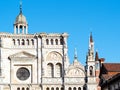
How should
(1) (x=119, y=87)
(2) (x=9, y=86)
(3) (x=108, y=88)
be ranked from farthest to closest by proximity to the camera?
(2) (x=9, y=86)
(3) (x=108, y=88)
(1) (x=119, y=87)

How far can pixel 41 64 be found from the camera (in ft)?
292

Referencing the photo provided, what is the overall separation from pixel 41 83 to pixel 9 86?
5340mm

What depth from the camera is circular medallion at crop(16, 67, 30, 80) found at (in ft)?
292

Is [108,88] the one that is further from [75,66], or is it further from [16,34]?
[16,34]

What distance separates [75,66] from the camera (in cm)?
8831

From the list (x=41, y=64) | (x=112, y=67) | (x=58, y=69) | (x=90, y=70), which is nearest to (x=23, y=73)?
(x=41, y=64)

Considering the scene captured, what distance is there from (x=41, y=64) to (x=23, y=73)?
3.42 m

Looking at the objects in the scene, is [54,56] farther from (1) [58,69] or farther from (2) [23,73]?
(2) [23,73]

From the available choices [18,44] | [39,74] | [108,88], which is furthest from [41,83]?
[108,88]

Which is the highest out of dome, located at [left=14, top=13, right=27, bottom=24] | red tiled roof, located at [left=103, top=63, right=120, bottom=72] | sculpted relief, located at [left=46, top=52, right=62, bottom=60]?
dome, located at [left=14, top=13, right=27, bottom=24]

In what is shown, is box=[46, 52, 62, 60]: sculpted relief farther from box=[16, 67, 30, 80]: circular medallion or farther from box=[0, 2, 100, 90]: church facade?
box=[16, 67, 30, 80]: circular medallion

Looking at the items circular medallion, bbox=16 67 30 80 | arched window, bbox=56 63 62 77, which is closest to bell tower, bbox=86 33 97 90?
arched window, bbox=56 63 62 77

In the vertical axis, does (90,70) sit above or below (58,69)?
below

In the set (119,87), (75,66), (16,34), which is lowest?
(119,87)
